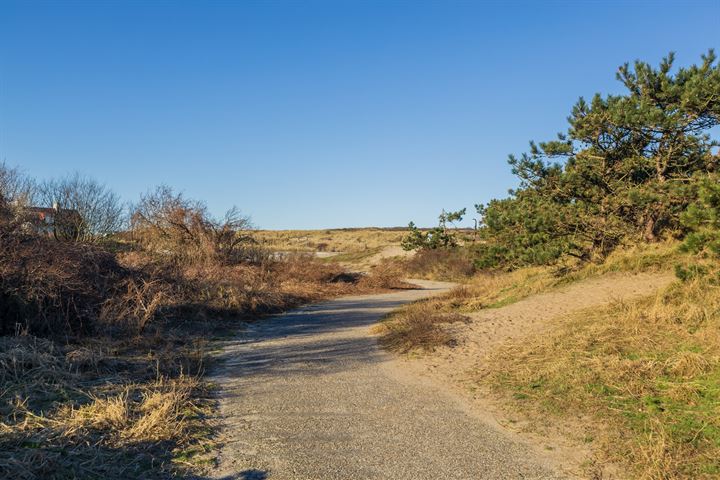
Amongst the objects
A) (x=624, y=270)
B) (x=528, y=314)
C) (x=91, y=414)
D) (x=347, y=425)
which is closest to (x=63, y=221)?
(x=91, y=414)

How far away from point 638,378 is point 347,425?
154 inches

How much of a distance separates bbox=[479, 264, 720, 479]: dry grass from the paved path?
997mm

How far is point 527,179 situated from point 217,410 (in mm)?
13667

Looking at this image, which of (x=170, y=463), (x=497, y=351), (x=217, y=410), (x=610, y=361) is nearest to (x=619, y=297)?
(x=497, y=351)

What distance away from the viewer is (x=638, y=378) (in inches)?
278

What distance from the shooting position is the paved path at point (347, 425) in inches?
190

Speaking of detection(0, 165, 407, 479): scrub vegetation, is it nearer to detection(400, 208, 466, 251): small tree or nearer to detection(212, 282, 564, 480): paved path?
detection(212, 282, 564, 480): paved path

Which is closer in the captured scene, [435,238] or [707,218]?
[707,218]

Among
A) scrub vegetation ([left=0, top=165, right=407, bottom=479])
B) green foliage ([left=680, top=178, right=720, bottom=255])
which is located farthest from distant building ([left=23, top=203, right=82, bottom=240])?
green foliage ([left=680, top=178, right=720, bottom=255])

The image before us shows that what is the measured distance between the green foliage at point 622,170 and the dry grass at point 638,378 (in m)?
4.77

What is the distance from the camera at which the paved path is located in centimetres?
482

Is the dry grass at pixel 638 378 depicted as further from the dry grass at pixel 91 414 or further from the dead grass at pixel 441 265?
the dead grass at pixel 441 265

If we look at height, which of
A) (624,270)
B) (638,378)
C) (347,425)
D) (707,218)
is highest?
(707,218)

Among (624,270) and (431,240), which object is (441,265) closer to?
(431,240)
